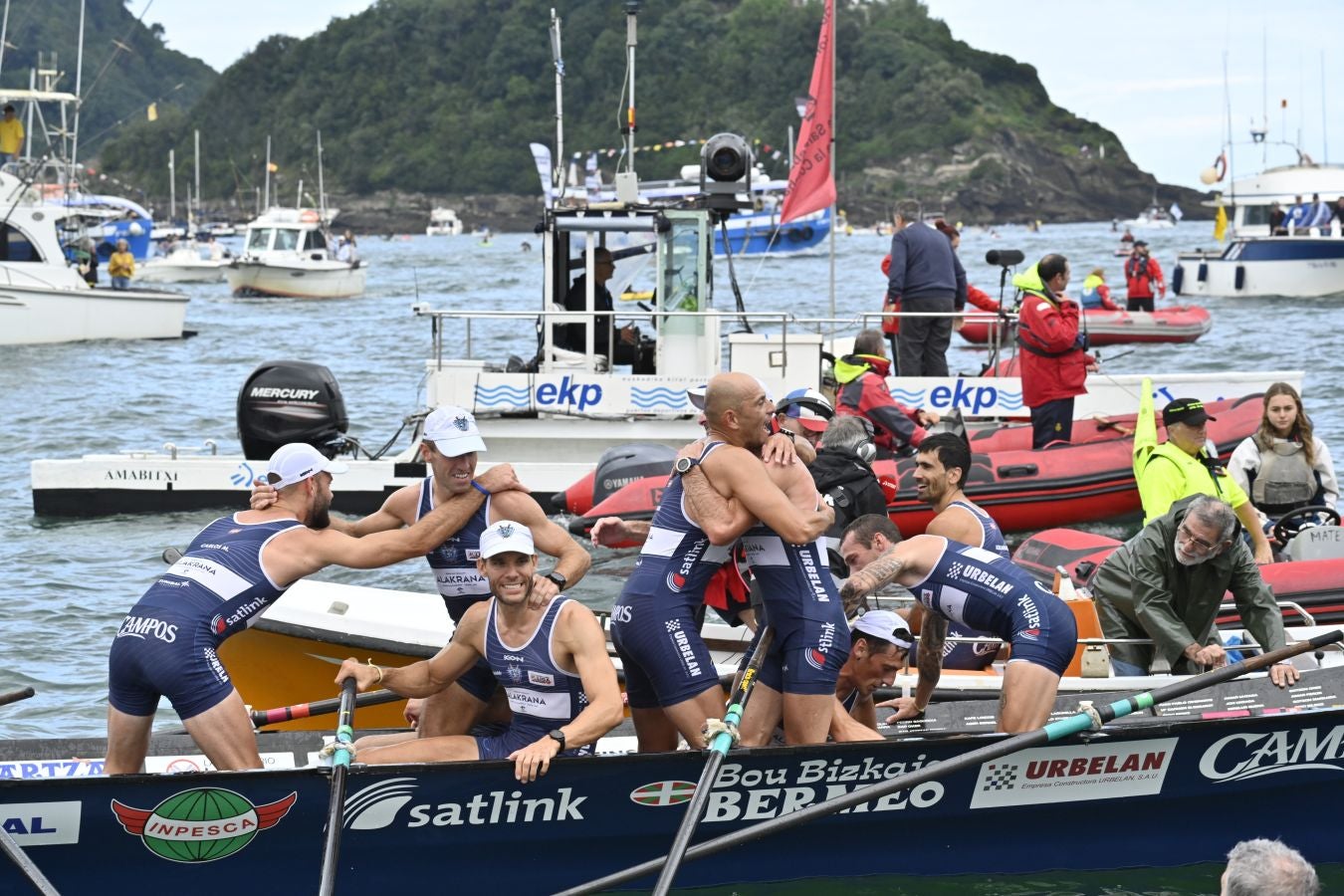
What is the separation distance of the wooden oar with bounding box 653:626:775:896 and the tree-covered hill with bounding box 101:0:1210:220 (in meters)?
101

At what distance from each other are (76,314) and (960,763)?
28.0m

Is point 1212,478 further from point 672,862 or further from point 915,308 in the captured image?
point 915,308

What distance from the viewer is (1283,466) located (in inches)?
448

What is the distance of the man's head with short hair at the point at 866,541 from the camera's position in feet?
25.7

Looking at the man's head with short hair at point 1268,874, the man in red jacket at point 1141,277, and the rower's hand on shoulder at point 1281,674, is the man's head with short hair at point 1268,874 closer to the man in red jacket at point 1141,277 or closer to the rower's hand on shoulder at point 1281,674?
the rower's hand on shoulder at point 1281,674

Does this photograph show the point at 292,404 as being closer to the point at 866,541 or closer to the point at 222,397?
the point at 866,541

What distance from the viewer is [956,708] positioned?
8438mm

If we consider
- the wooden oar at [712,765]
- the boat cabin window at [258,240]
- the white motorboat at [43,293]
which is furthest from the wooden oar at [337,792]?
the boat cabin window at [258,240]

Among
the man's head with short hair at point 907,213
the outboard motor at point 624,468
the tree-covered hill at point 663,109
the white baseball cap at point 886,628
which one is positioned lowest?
the white baseball cap at point 886,628

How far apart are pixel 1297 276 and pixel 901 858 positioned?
121ft

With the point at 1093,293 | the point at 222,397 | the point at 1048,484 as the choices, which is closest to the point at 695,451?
the point at 1048,484

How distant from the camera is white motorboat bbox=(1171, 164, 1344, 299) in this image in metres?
41.5

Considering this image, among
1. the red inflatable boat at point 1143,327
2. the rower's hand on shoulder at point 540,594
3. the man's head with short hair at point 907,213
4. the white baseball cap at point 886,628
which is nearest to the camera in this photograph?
the rower's hand on shoulder at point 540,594

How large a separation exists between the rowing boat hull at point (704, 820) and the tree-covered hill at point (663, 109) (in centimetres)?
10019
